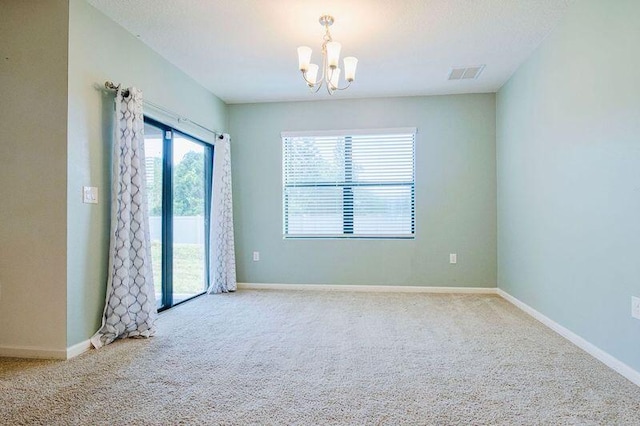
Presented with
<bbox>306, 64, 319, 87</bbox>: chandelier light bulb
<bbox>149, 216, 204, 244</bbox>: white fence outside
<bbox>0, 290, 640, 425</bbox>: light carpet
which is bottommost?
<bbox>0, 290, 640, 425</bbox>: light carpet

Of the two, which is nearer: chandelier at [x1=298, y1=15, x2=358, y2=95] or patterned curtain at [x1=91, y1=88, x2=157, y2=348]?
chandelier at [x1=298, y1=15, x2=358, y2=95]

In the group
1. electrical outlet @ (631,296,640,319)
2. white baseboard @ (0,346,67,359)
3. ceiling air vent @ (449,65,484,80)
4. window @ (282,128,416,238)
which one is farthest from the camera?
window @ (282,128,416,238)

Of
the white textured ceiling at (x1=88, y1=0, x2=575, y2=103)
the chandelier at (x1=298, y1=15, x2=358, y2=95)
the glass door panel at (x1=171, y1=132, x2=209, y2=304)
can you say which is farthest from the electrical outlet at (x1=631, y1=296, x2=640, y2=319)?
the glass door panel at (x1=171, y1=132, x2=209, y2=304)

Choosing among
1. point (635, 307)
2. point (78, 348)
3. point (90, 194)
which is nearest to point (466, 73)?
point (635, 307)

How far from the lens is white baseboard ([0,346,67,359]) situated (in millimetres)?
2414

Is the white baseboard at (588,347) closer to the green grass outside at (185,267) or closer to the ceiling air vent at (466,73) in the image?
Answer: the ceiling air vent at (466,73)

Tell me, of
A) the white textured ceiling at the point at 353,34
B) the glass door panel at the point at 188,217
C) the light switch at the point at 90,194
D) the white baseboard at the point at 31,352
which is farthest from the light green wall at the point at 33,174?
the glass door panel at the point at 188,217

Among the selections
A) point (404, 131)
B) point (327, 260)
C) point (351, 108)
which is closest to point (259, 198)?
point (327, 260)

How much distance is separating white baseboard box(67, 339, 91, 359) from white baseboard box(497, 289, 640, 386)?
11.5 ft

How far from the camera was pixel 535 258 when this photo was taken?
11.1 ft

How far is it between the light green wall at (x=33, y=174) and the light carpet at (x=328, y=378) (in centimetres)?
31

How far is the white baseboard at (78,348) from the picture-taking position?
2.44 metres

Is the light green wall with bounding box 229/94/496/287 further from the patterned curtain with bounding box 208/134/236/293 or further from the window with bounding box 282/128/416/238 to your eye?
the patterned curtain with bounding box 208/134/236/293

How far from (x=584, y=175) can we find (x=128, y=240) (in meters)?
3.39
